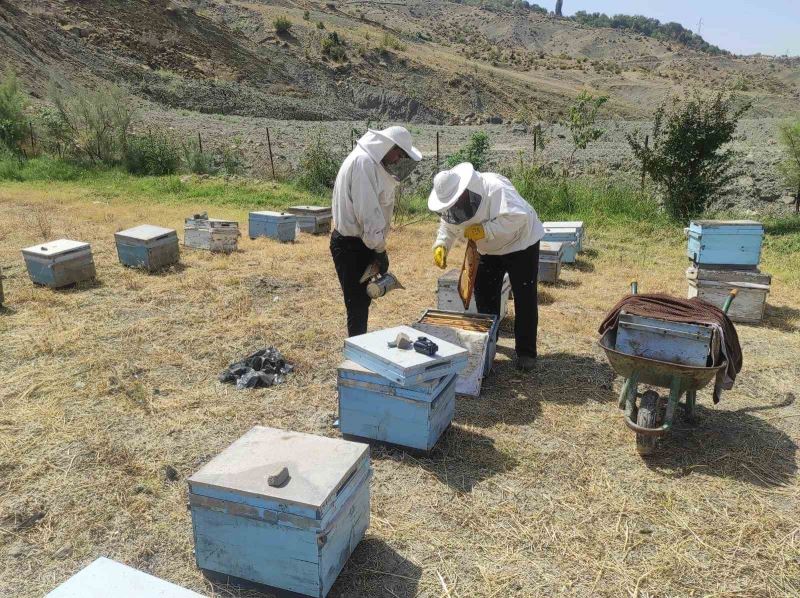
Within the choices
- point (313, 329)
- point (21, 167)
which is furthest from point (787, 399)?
point (21, 167)

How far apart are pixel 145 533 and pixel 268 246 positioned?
20.6 ft

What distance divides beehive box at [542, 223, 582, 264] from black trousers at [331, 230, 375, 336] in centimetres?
416

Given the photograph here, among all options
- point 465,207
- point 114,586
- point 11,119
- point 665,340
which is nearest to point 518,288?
point 465,207

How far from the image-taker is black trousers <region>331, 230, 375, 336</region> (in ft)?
13.9

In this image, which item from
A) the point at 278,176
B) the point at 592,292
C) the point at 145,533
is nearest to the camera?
the point at 145,533

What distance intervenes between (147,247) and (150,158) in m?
8.90

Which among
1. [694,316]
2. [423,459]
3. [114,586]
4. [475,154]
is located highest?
[475,154]

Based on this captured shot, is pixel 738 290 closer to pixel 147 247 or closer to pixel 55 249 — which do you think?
pixel 147 247

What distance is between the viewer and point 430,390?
3.30 m

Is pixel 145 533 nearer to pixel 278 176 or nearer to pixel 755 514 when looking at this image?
pixel 755 514

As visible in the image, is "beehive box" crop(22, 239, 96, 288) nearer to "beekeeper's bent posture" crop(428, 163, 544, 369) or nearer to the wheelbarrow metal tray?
"beekeeper's bent posture" crop(428, 163, 544, 369)

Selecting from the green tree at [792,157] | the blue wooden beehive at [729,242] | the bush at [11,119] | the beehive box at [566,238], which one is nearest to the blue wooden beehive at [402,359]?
the blue wooden beehive at [729,242]

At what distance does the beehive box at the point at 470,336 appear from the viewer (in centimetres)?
422

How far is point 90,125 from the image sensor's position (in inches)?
590
